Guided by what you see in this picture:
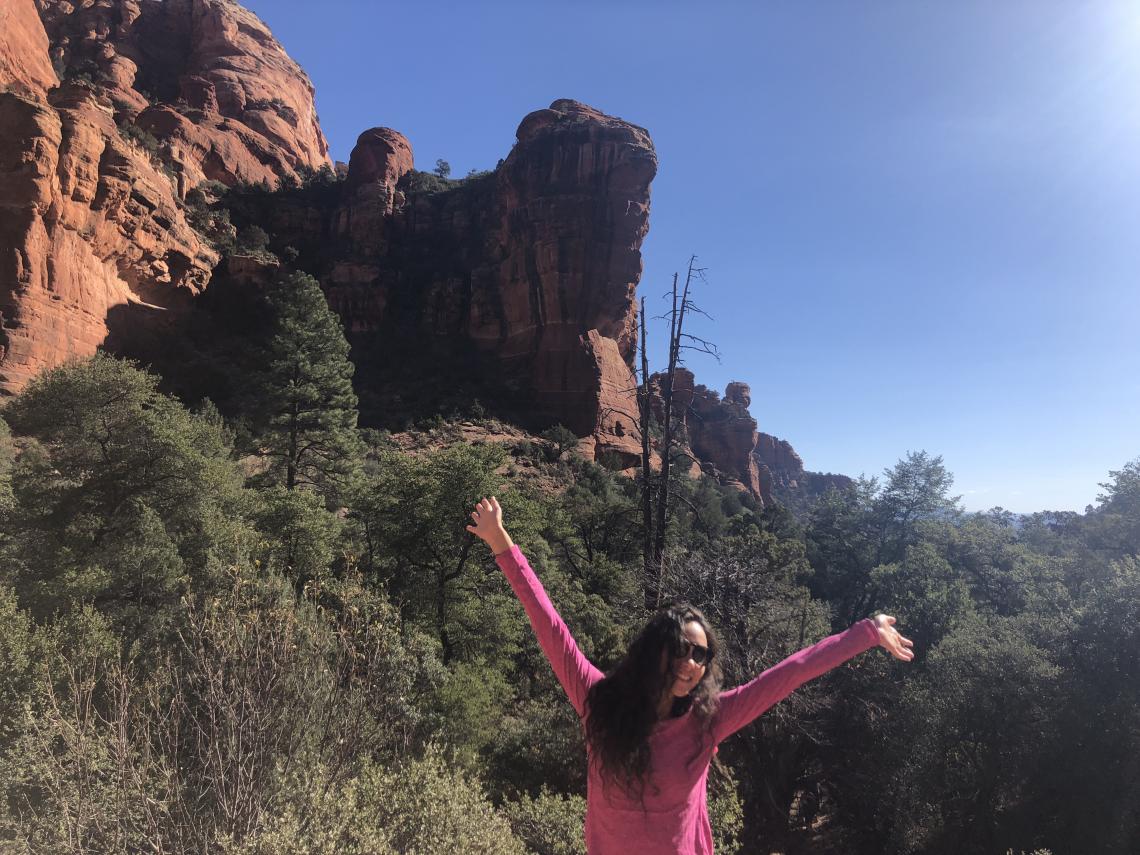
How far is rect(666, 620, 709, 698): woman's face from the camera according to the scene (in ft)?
5.83

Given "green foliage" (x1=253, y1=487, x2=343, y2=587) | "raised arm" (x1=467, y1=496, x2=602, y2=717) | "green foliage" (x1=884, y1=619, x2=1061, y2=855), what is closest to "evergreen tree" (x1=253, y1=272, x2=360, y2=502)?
"green foliage" (x1=253, y1=487, x2=343, y2=587)

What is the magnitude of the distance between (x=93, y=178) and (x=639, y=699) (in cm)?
3547

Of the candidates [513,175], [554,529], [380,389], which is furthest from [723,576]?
[513,175]

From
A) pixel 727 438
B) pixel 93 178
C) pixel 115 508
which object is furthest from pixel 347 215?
pixel 727 438

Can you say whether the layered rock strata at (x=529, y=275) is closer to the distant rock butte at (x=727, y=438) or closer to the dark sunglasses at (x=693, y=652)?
the distant rock butte at (x=727, y=438)

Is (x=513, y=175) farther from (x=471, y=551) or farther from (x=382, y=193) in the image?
(x=471, y=551)

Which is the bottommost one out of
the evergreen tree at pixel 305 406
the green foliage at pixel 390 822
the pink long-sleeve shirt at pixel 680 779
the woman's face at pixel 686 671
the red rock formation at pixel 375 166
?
the green foliage at pixel 390 822

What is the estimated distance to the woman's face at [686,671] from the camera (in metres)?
1.78

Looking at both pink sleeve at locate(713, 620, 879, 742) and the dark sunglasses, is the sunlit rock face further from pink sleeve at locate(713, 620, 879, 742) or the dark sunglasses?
pink sleeve at locate(713, 620, 879, 742)

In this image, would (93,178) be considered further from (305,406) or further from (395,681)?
(395,681)

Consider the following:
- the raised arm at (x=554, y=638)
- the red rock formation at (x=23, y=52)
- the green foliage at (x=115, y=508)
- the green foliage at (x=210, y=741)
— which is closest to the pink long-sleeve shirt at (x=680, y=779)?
the raised arm at (x=554, y=638)

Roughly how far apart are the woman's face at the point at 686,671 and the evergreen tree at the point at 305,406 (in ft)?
64.7

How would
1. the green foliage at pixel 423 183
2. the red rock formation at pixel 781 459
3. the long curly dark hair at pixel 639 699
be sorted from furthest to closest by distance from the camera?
the red rock formation at pixel 781 459, the green foliage at pixel 423 183, the long curly dark hair at pixel 639 699

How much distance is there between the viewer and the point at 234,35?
6238cm
